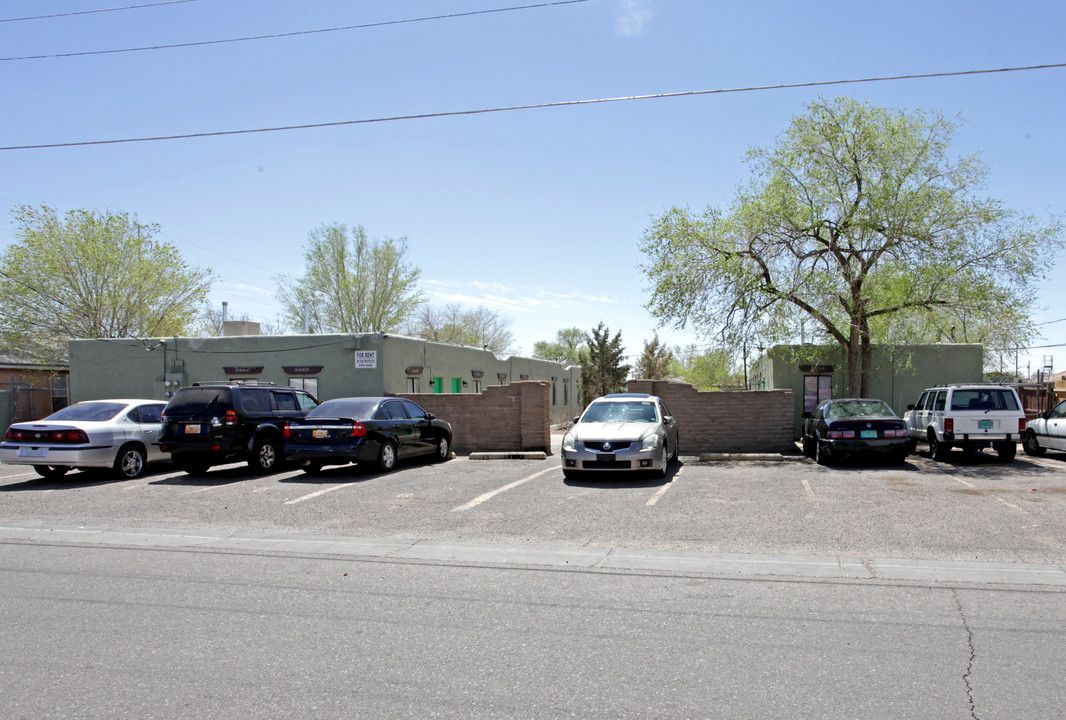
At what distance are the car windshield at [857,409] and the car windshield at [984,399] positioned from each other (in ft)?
4.28

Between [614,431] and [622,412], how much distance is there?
3.88 feet

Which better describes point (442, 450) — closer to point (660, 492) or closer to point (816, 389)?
point (660, 492)

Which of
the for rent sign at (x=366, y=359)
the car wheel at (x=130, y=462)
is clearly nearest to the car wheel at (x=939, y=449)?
the for rent sign at (x=366, y=359)

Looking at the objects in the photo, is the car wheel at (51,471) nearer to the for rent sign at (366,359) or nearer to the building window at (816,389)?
the for rent sign at (366,359)

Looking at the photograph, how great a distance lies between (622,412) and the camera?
48.2 ft

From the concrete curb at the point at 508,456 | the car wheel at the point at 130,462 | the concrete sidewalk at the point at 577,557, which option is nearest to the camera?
the concrete sidewalk at the point at 577,557

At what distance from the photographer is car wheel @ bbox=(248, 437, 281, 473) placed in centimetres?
1445

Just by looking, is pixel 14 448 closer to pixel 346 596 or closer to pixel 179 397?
pixel 179 397

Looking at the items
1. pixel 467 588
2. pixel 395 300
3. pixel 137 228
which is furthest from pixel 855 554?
pixel 395 300

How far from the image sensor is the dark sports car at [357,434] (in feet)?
45.2

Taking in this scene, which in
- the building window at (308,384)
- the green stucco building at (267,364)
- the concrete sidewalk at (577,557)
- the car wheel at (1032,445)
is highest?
the green stucco building at (267,364)

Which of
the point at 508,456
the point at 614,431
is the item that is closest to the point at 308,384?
the point at 508,456

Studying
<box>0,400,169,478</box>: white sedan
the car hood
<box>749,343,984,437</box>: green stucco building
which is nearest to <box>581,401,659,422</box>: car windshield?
the car hood

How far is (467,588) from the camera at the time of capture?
640 cm
